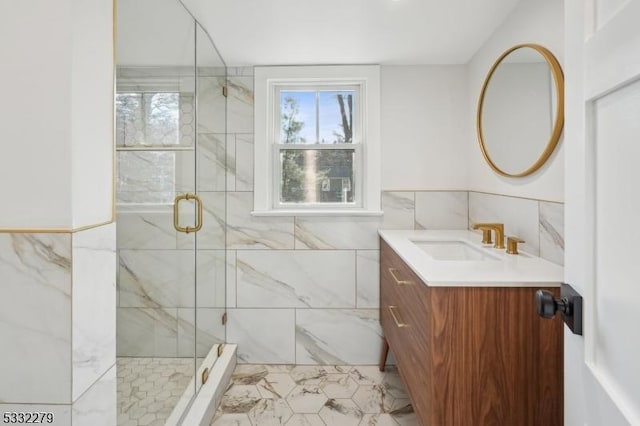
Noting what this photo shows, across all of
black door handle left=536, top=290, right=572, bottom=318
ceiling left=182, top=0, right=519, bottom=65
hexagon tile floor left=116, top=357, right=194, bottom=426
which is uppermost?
ceiling left=182, top=0, right=519, bottom=65

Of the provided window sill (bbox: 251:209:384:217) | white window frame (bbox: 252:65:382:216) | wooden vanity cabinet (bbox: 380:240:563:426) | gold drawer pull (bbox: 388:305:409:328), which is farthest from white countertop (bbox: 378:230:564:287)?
white window frame (bbox: 252:65:382:216)

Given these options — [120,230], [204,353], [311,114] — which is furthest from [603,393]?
[311,114]

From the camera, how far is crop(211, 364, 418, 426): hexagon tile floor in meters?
1.99

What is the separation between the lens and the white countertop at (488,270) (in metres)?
1.25

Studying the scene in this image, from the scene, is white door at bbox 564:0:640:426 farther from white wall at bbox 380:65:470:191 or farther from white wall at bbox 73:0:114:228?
white wall at bbox 380:65:470:191

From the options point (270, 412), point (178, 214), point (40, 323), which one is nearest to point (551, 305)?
point (40, 323)

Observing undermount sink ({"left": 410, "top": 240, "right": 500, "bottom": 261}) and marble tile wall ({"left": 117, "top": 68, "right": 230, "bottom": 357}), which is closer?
marble tile wall ({"left": 117, "top": 68, "right": 230, "bottom": 357})

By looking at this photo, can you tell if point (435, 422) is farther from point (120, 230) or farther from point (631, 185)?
point (120, 230)

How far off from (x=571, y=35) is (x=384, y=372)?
7.53ft

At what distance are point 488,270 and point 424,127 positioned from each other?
149 cm

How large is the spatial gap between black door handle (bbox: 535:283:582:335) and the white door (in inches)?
0.8

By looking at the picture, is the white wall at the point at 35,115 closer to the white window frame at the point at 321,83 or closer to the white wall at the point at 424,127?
the white window frame at the point at 321,83

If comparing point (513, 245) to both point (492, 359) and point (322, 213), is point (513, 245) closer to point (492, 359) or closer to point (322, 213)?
point (492, 359)

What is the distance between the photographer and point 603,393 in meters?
0.61
